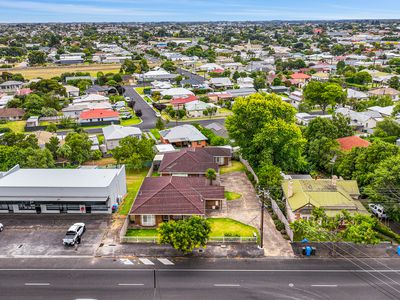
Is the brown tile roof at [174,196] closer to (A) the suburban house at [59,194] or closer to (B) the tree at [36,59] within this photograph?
(A) the suburban house at [59,194]

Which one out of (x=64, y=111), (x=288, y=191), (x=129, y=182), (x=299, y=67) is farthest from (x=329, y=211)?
(x=299, y=67)

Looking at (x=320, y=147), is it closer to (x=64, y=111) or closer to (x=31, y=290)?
(x=31, y=290)

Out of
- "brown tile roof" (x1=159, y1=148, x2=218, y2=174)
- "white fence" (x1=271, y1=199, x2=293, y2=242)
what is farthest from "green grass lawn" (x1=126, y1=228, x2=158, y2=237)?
"brown tile roof" (x1=159, y1=148, x2=218, y2=174)

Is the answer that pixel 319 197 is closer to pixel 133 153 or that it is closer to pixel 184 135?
pixel 133 153

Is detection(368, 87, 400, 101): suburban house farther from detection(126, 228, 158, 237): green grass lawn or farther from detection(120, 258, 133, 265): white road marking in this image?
detection(120, 258, 133, 265): white road marking

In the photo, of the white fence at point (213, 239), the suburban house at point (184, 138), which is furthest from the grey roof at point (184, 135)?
the white fence at point (213, 239)

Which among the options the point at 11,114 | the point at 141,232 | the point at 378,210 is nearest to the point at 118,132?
the point at 141,232
